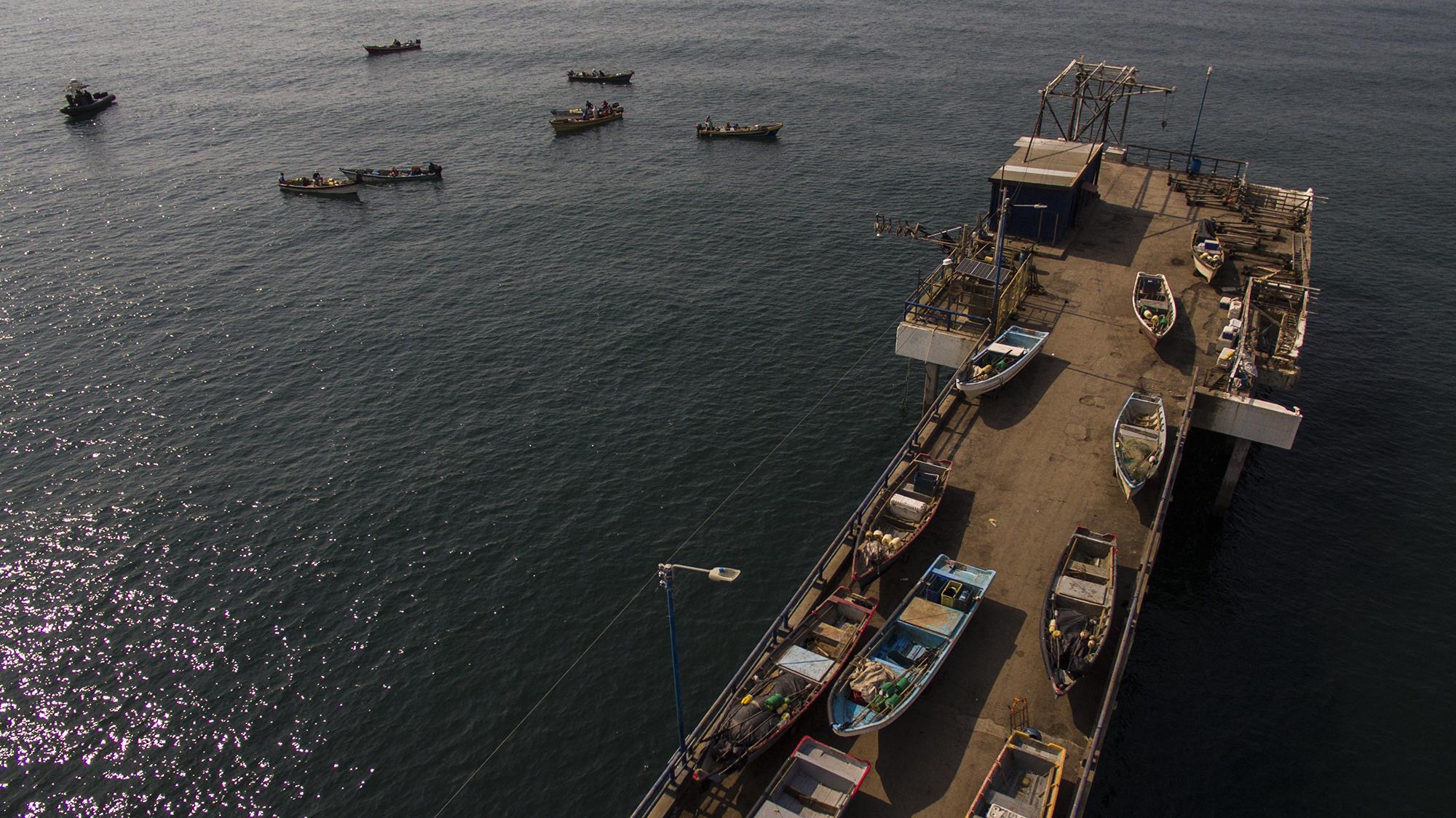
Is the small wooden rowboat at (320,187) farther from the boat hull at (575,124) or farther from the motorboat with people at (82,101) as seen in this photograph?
the motorboat with people at (82,101)

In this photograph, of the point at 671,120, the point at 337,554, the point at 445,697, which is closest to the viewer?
the point at 445,697

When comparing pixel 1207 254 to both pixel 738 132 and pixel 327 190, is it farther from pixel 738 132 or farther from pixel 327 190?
pixel 327 190

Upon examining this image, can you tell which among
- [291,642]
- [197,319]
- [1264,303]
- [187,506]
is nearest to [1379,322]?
[1264,303]

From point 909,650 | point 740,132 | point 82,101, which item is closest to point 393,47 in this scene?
point 82,101

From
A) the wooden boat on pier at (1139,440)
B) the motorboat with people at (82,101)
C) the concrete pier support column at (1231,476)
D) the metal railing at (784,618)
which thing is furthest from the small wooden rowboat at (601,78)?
the concrete pier support column at (1231,476)

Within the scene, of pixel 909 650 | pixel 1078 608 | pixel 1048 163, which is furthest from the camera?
pixel 1048 163

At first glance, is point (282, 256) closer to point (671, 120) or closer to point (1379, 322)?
point (671, 120)

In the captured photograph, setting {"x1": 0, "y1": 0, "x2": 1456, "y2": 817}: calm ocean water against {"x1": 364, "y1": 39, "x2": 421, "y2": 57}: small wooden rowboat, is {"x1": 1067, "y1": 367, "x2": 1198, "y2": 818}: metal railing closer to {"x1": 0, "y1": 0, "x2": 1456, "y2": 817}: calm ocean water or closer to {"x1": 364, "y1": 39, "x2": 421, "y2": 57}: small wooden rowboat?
{"x1": 0, "y1": 0, "x2": 1456, "y2": 817}: calm ocean water
